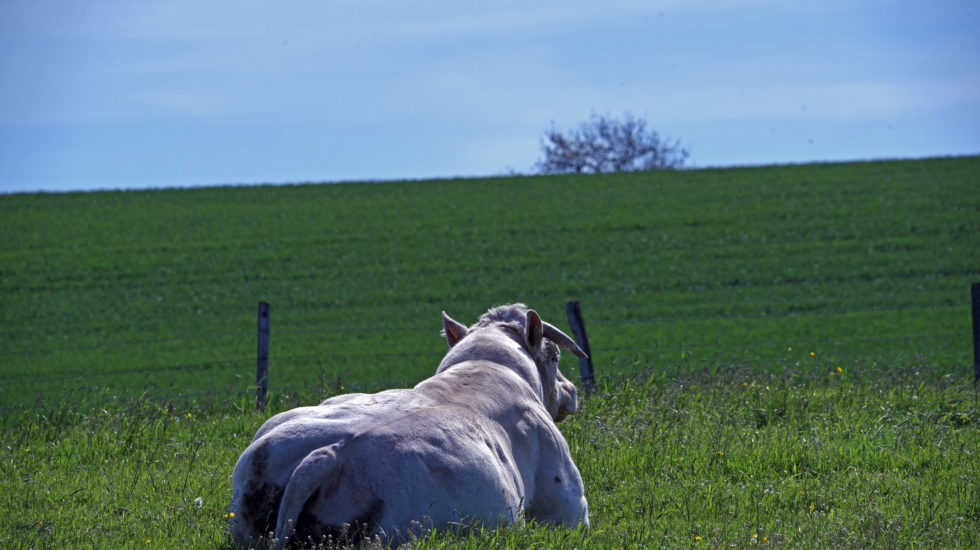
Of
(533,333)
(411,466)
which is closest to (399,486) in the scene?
(411,466)

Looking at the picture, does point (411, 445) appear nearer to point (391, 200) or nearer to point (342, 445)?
point (342, 445)

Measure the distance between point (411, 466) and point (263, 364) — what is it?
23.4 ft

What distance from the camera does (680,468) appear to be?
23.9 ft

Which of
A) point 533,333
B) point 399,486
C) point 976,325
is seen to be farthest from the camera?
point 976,325

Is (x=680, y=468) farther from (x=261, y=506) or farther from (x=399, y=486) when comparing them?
(x=261, y=506)

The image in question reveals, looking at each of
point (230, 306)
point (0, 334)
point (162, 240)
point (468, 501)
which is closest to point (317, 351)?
point (230, 306)

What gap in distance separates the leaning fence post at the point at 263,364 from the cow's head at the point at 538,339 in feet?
14.3

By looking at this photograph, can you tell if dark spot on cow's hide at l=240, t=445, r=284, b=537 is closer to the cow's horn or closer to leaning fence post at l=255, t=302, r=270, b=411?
the cow's horn

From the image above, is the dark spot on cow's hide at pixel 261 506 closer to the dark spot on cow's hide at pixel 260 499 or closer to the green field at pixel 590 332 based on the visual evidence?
the dark spot on cow's hide at pixel 260 499

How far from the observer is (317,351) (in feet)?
76.0

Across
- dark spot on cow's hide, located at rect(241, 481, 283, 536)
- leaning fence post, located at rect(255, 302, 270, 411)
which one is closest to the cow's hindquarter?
dark spot on cow's hide, located at rect(241, 481, 283, 536)

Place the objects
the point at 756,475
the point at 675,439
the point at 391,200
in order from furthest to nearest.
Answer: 1. the point at 391,200
2. the point at 675,439
3. the point at 756,475

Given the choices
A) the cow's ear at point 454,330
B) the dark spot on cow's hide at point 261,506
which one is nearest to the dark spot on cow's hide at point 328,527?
the dark spot on cow's hide at point 261,506

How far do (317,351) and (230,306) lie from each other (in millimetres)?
5914
